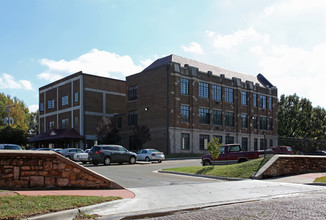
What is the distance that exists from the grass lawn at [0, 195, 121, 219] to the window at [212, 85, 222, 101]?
45.6m

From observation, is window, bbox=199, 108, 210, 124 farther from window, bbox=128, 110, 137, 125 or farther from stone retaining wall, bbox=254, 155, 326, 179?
stone retaining wall, bbox=254, 155, 326, 179

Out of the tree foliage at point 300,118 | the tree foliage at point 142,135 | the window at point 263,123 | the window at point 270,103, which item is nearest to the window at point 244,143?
the window at point 263,123

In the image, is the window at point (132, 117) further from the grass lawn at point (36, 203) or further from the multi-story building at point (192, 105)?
the grass lawn at point (36, 203)

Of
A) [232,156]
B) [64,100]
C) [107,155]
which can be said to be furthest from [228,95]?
[232,156]

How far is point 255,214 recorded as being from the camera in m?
8.52

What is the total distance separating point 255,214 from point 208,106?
45.1m

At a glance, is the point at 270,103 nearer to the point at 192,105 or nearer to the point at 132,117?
the point at 192,105

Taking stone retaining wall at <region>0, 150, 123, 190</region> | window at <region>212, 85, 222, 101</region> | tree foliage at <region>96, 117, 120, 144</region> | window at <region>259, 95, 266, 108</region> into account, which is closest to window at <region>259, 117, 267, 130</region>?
A: window at <region>259, 95, 266, 108</region>

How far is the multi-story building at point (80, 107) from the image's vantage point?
183 ft

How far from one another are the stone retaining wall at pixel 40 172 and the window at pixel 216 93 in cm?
4358

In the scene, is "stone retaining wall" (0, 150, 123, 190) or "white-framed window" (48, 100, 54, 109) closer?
"stone retaining wall" (0, 150, 123, 190)

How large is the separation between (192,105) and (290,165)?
3170cm

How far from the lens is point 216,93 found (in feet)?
180

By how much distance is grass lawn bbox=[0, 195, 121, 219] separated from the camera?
7816 mm
